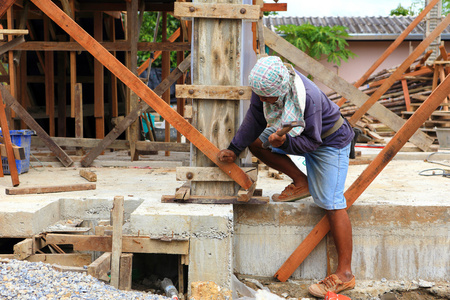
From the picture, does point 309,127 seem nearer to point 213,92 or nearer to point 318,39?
point 213,92

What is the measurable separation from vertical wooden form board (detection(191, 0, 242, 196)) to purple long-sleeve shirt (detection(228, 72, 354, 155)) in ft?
0.57

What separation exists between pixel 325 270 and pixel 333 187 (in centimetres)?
91

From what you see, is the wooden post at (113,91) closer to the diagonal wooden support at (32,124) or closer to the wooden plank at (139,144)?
the wooden plank at (139,144)

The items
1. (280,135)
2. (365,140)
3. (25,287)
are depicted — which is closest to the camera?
(25,287)

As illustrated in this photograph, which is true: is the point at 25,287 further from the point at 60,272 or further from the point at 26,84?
the point at 26,84

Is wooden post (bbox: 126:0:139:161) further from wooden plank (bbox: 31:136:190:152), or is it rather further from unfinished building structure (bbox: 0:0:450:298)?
unfinished building structure (bbox: 0:0:450:298)

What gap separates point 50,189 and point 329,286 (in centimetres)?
269

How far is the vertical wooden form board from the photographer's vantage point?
12.8 feet

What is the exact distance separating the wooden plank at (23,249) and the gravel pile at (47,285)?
0.11 meters

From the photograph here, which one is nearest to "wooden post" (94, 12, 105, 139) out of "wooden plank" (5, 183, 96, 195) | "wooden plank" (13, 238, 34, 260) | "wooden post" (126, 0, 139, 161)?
"wooden post" (126, 0, 139, 161)

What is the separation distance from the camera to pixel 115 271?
12.0ft

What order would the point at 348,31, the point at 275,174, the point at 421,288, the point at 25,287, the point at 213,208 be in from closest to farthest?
the point at 25,287
the point at 213,208
the point at 421,288
the point at 275,174
the point at 348,31

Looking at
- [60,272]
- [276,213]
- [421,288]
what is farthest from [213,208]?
[421,288]

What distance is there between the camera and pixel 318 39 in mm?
16969
